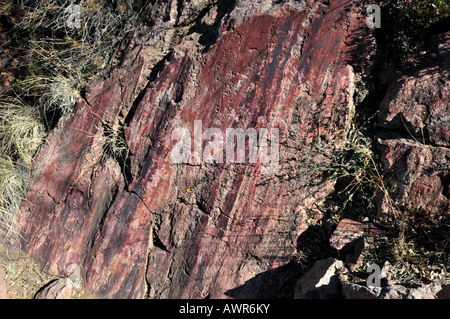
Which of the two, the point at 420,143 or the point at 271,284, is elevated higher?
the point at 420,143

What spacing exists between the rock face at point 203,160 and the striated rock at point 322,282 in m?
0.25

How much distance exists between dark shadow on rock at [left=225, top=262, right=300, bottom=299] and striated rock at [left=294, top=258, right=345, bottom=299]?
0.51ft

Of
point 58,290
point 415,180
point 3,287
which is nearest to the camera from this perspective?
point 415,180

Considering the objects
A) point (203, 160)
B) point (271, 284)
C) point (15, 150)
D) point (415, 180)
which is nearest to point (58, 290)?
point (15, 150)

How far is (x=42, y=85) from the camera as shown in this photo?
14.5ft

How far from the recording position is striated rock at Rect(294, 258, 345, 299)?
3039mm

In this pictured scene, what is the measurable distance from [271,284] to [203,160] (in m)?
1.43

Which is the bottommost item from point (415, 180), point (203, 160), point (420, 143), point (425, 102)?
point (203, 160)

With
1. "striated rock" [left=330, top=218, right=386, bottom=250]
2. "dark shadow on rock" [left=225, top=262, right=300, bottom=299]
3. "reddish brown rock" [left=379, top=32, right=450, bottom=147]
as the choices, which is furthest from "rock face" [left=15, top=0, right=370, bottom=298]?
"reddish brown rock" [left=379, top=32, right=450, bottom=147]

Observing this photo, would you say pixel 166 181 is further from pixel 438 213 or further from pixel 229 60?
pixel 438 213

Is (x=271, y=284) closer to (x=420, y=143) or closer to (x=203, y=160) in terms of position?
(x=203, y=160)

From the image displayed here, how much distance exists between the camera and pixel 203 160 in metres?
3.67

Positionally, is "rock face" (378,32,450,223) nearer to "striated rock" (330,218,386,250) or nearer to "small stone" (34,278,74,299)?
"striated rock" (330,218,386,250)

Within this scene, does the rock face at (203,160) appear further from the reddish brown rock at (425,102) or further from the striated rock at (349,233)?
the reddish brown rock at (425,102)
